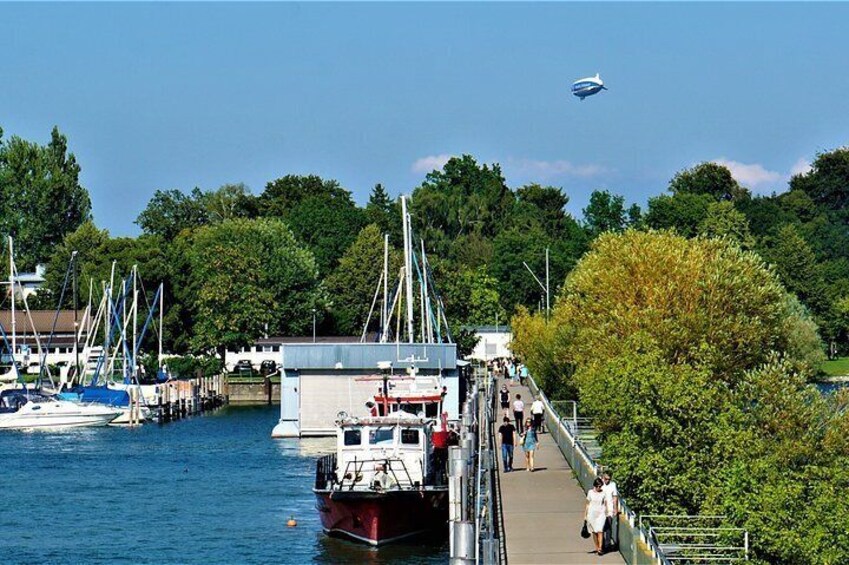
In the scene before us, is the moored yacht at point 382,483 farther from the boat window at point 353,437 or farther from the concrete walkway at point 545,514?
the concrete walkway at point 545,514

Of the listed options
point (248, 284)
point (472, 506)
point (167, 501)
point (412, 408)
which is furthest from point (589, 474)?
point (248, 284)

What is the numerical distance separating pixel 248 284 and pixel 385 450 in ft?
271

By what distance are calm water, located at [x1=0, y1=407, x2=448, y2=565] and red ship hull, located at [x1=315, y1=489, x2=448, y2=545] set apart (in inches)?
18.8

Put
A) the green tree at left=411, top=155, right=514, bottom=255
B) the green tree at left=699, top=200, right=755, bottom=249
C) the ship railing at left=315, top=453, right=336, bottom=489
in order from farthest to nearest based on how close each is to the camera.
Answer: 1. the green tree at left=411, top=155, right=514, bottom=255
2. the green tree at left=699, top=200, right=755, bottom=249
3. the ship railing at left=315, top=453, right=336, bottom=489

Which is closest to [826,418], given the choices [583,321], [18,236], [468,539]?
[583,321]

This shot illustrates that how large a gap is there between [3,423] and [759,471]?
67.4 m

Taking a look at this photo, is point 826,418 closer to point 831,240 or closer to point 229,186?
point 831,240

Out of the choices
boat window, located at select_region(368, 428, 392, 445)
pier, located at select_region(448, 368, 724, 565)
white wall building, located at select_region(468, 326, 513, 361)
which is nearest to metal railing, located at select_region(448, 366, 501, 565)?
pier, located at select_region(448, 368, 724, 565)

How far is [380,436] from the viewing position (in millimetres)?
51562

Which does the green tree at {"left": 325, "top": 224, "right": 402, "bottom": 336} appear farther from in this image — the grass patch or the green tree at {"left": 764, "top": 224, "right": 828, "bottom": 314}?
the grass patch

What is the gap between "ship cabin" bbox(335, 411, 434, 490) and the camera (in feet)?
166

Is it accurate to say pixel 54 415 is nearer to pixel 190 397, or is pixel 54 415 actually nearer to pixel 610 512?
pixel 190 397

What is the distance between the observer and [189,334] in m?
137

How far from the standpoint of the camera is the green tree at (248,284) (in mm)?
131750
